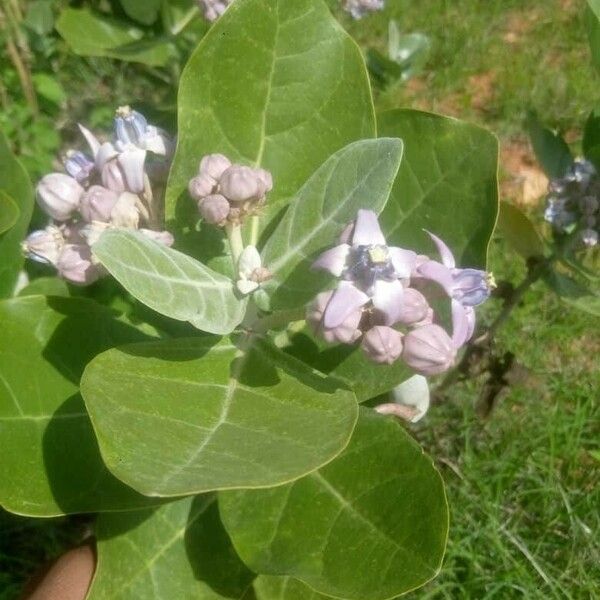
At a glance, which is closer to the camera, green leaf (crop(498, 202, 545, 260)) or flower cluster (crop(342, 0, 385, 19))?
green leaf (crop(498, 202, 545, 260))

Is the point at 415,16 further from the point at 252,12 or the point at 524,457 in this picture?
the point at 252,12

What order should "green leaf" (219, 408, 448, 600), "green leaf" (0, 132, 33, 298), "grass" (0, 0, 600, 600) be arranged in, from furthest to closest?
1. "grass" (0, 0, 600, 600)
2. "green leaf" (0, 132, 33, 298)
3. "green leaf" (219, 408, 448, 600)

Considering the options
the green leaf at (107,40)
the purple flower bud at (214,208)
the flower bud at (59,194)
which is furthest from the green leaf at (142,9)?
the purple flower bud at (214,208)

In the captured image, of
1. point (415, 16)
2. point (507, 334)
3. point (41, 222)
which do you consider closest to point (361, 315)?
point (41, 222)

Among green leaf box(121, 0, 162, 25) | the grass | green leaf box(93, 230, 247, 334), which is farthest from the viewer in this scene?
green leaf box(121, 0, 162, 25)

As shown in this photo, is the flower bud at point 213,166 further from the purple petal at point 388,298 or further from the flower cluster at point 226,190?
the purple petal at point 388,298

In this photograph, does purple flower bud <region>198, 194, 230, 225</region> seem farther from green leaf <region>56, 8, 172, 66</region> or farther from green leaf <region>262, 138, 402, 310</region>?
green leaf <region>56, 8, 172, 66</region>

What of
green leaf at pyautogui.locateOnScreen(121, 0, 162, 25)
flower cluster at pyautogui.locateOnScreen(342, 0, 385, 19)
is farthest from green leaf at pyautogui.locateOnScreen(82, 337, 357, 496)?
green leaf at pyautogui.locateOnScreen(121, 0, 162, 25)

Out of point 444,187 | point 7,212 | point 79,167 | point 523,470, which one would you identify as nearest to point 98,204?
point 79,167

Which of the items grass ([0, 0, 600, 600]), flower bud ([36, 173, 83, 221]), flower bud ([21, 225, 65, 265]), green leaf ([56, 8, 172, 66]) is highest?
flower bud ([36, 173, 83, 221])
